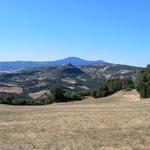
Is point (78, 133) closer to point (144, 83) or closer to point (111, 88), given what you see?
point (144, 83)

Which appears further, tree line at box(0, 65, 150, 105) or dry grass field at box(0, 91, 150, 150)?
tree line at box(0, 65, 150, 105)

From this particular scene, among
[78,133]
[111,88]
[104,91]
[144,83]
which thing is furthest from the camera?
[111,88]

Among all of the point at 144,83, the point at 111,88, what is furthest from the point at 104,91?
the point at 144,83

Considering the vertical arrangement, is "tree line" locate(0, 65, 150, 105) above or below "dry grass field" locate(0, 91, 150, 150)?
below

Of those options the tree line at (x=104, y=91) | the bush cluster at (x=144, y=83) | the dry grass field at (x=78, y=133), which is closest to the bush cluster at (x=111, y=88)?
the tree line at (x=104, y=91)

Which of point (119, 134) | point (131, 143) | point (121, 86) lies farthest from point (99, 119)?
point (121, 86)

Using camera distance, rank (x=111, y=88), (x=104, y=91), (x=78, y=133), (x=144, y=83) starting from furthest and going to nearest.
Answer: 1. (x=111, y=88)
2. (x=104, y=91)
3. (x=144, y=83)
4. (x=78, y=133)

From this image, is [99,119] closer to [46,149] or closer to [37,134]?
[37,134]

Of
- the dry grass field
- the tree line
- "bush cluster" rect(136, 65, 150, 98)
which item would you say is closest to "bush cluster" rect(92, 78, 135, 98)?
the tree line

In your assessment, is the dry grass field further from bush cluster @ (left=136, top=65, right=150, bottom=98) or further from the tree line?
the tree line

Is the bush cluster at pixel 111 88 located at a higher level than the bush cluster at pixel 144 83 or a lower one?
lower

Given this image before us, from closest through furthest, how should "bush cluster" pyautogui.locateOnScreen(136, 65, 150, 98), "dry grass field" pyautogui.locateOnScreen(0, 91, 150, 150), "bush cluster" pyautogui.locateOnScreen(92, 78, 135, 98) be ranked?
"dry grass field" pyautogui.locateOnScreen(0, 91, 150, 150), "bush cluster" pyautogui.locateOnScreen(136, 65, 150, 98), "bush cluster" pyautogui.locateOnScreen(92, 78, 135, 98)

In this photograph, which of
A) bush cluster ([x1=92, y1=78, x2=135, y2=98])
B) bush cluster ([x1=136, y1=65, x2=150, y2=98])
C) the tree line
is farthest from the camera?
bush cluster ([x1=92, y1=78, x2=135, y2=98])

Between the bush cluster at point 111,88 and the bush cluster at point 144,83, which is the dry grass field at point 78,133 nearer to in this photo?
the bush cluster at point 144,83
